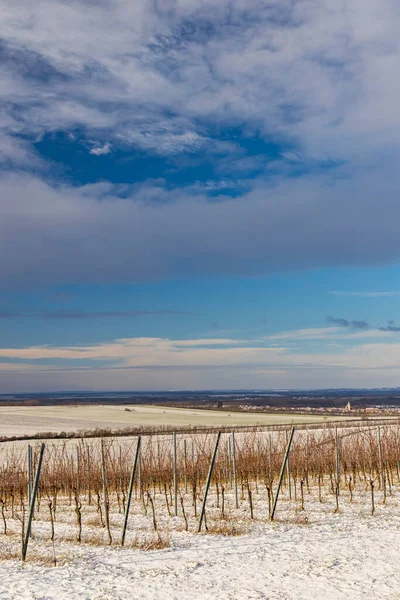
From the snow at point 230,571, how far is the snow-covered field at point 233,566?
0.01 metres

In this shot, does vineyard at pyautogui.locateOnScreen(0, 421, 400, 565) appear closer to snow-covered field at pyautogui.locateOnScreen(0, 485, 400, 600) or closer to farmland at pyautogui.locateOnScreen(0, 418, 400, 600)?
farmland at pyautogui.locateOnScreen(0, 418, 400, 600)

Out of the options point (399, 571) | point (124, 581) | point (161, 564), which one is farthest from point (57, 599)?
point (399, 571)

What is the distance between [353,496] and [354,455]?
383 centimetres

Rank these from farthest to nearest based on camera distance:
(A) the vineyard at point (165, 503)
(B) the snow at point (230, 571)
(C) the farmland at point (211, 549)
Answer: (A) the vineyard at point (165, 503) < (C) the farmland at point (211, 549) < (B) the snow at point (230, 571)

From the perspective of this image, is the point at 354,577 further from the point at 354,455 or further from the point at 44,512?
the point at 354,455

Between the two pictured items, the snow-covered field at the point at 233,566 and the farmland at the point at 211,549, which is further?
the farmland at the point at 211,549

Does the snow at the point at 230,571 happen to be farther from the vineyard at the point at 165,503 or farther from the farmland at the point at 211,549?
the vineyard at the point at 165,503

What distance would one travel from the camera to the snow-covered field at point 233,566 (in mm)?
7980

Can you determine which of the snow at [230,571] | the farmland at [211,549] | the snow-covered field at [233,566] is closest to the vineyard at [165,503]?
the farmland at [211,549]

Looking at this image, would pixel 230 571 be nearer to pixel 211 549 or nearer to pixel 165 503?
pixel 211 549

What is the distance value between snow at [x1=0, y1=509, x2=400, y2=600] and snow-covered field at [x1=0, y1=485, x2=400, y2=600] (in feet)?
0.04

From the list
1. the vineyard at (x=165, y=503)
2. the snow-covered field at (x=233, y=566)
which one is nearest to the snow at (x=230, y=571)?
the snow-covered field at (x=233, y=566)

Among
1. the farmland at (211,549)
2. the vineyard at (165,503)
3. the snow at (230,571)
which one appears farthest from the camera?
the vineyard at (165,503)

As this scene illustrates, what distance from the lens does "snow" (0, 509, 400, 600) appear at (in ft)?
26.1
